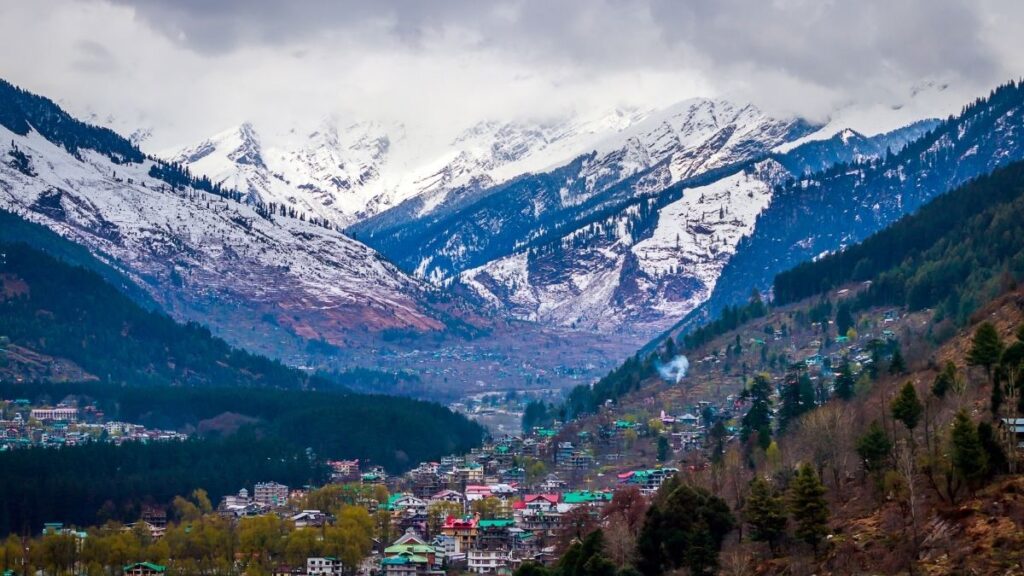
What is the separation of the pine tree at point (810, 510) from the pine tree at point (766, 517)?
1.52 m

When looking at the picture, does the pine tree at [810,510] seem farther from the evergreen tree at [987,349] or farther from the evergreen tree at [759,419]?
the evergreen tree at [759,419]

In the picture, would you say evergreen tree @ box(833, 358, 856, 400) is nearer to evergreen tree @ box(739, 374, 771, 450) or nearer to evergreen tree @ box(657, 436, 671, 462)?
evergreen tree @ box(739, 374, 771, 450)

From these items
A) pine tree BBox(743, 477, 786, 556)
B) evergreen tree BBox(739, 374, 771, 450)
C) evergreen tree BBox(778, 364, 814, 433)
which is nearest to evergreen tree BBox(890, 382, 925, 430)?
pine tree BBox(743, 477, 786, 556)

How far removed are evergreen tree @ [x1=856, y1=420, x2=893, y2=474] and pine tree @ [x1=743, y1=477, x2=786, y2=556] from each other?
5113 millimetres

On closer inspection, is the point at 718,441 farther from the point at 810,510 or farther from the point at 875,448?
the point at 810,510

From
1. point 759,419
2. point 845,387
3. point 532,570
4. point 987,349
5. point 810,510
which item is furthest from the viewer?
point 759,419

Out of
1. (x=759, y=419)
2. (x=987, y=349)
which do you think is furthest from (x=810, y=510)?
(x=759, y=419)

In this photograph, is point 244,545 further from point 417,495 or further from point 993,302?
point 993,302

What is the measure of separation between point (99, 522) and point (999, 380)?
96.1m

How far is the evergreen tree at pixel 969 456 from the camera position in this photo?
272 feet

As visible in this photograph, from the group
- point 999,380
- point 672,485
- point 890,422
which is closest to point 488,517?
point 672,485

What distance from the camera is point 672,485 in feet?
380

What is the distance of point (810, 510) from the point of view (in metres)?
89.3

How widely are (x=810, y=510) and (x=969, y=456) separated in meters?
9.55
